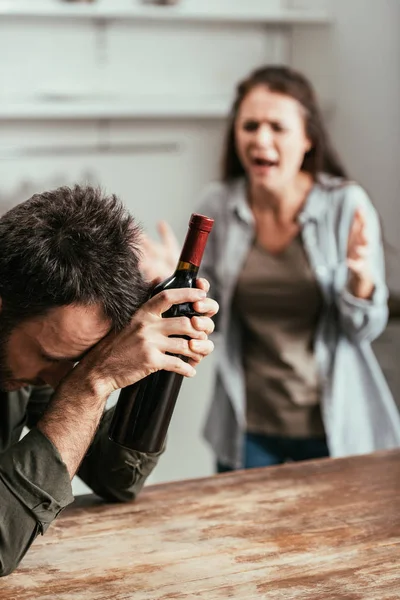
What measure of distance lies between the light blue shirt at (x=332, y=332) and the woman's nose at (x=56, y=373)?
4.06 ft

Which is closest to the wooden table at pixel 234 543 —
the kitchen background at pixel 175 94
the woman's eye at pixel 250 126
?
the woman's eye at pixel 250 126

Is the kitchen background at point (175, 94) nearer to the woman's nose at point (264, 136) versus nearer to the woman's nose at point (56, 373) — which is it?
the woman's nose at point (264, 136)

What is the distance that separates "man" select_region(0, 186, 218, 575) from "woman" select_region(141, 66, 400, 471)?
116 cm

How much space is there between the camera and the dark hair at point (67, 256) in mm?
1354

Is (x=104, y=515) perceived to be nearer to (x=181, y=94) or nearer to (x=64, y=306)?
(x=64, y=306)

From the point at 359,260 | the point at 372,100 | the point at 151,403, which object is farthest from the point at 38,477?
the point at 372,100

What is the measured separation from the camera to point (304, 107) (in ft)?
9.15

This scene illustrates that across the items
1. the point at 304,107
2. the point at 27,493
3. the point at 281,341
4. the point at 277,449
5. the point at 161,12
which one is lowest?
the point at 277,449

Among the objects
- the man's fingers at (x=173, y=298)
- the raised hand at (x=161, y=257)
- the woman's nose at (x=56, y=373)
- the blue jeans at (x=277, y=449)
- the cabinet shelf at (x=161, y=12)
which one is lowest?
the blue jeans at (x=277, y=449)

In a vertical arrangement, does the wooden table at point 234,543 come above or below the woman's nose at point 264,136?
below

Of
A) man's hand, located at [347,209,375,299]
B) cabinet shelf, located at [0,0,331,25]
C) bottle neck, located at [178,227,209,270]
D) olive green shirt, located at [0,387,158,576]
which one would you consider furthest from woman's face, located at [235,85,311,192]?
olive green shirt, located at [0,387,158,576]

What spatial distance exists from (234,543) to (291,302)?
132 centimetres

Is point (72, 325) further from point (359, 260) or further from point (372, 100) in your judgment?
point (372, 100)

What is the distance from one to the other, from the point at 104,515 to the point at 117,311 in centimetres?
37
